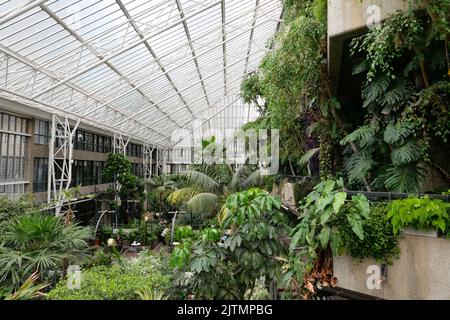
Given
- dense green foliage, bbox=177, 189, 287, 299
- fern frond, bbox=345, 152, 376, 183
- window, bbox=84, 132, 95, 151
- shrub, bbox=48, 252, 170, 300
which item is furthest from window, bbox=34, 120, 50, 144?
fern frond, bbox=345, 152, 376, 183

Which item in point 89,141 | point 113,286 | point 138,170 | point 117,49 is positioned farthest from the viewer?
point 138,170

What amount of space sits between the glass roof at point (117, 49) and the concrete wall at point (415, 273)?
6.79m

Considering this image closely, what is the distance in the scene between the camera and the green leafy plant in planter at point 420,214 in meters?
4.14

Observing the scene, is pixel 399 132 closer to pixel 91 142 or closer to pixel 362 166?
pixel 362 166

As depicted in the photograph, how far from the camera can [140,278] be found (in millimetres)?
5234

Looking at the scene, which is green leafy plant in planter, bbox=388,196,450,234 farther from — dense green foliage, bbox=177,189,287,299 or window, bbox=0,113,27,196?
window, bbox=0,113,27,196

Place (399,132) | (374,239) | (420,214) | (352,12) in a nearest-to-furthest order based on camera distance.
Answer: (420,214) → (374,239) → (399,132) → (352,12)

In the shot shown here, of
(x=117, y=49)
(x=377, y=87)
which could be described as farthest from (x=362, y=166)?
(x=117, y=49)

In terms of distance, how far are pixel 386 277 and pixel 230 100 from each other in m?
35.4

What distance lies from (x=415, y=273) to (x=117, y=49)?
1274 centimetres

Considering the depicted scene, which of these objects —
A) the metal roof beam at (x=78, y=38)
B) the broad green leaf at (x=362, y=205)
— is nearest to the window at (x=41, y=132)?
Answer: the metal roof beam at (x=78, y=38)

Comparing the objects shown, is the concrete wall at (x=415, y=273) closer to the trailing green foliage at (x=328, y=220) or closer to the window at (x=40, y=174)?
the trailing green foliage at (x=328, y=220)

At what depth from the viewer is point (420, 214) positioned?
13.9 ft

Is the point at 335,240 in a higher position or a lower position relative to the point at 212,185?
lower
